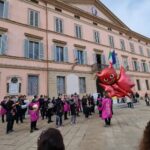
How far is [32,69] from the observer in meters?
16.1

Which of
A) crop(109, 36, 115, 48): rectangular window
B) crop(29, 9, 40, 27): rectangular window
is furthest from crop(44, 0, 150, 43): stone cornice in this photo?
crop(29, 9, 40, 27): rectangular window

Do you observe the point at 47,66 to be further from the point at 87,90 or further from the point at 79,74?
the point at 87,90

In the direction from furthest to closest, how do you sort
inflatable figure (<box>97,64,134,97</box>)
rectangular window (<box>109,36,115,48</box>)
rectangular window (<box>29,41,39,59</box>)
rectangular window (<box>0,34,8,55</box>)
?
rectangular window (<box>109,36,115,48</box>) < rectangular window (<box>29,41,39,59</box>) < rectangular window (<box>0,34,8,55</box>) < inflatable figure (<box>97,64,134,97</box>)

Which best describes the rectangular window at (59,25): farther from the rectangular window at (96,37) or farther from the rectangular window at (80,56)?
the rectangular window at (96,37)

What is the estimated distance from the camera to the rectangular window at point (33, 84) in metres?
15.6

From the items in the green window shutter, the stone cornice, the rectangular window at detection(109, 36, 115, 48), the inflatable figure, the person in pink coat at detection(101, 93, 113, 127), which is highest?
the stone cornice

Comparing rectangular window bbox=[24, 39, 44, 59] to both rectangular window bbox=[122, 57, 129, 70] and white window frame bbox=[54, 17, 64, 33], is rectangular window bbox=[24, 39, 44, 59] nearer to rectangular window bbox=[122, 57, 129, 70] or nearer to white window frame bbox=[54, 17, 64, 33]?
white window frame bbox=[54, 17, 64, 33]

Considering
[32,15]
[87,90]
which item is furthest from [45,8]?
[87,90]

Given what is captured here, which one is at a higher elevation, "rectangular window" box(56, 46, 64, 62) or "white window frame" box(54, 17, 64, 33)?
"white window frame" box(54, 17, 64, 33)

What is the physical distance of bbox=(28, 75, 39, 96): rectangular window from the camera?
15.6 metres

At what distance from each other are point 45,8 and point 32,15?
6.62 ft

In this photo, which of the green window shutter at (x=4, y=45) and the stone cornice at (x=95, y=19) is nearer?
the green window shutter at (x=4, y=45)

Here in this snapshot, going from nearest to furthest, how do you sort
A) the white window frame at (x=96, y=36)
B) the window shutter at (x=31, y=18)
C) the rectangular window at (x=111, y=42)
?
the window shutter at (x=31, y=18) < the white window frame at (x=96, y=36) < the rectangular window at (x=111, y=42)

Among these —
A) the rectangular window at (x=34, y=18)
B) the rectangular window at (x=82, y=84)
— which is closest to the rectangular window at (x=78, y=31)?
the rectangular window at (x=34, y=18)
